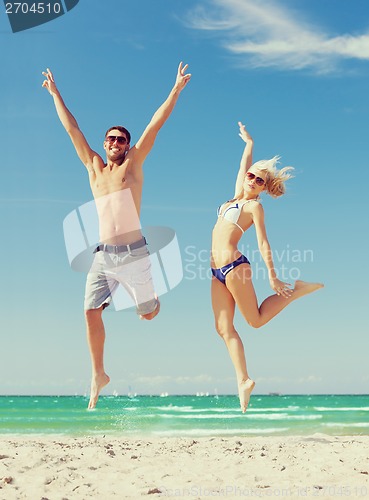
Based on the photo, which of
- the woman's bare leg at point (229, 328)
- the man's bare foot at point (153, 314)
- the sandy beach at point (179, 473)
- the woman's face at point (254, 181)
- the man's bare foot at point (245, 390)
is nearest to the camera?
the man's bare foot at point (153, 314)

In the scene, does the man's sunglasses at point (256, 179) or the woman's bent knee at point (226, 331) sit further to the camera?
the man's sunglasses at point (256, 179)

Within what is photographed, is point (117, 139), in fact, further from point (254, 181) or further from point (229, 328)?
point (229, 328)

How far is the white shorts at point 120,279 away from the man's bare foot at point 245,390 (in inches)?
50.7

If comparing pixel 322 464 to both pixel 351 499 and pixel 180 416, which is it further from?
pixel 180 416

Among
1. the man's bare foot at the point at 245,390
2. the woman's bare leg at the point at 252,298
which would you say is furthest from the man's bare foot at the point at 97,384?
the woman's bare leg at the point at 252,298

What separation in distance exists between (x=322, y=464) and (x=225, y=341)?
5065 mm

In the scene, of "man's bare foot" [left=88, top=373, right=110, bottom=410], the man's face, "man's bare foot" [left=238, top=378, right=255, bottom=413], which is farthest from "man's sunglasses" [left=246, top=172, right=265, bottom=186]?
"man's bare foot" [left=88, top=373, right=110, bottom=410]

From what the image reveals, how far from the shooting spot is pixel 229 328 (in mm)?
7605

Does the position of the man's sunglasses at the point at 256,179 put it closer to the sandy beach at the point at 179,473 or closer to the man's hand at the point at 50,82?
the man's hand at the point at 50,82

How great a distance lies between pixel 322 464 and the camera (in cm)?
1165

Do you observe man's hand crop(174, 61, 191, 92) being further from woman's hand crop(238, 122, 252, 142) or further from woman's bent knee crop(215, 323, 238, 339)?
woman's bent knee crop(215, 323, 238, 339)

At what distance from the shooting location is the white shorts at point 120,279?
7320 millimetres

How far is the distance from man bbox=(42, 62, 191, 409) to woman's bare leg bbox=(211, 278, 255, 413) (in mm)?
716

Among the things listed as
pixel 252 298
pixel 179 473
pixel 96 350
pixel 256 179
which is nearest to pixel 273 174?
pixel 256 179
